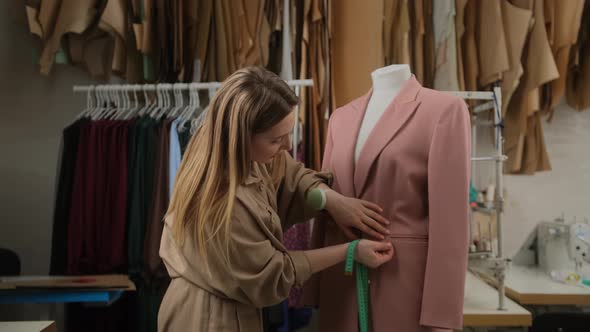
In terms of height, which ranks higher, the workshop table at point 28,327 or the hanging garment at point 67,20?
the hanging garment at point 67,20

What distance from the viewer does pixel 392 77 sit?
52.7 inches

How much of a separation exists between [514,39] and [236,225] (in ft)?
6.42

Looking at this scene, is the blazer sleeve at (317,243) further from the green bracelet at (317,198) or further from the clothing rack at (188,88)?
the clothing rack at (188,88)

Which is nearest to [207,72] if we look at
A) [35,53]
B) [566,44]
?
[35,53]

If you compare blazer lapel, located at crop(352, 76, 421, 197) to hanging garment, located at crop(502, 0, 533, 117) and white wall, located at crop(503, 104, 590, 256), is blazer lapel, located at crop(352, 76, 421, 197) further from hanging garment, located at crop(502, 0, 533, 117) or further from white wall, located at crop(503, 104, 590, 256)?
white wall, located at crop(503, 104, 590, 256)

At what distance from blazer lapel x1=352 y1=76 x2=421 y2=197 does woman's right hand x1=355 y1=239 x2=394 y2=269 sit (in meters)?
0.16

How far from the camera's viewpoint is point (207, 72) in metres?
2.39

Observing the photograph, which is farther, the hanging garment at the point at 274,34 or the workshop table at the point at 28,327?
the hanging garment at the point at 274,34

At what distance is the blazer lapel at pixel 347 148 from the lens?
1.30 metres

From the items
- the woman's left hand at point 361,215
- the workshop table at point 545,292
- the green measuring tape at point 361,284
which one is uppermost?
the woman's left hand at point 361,215

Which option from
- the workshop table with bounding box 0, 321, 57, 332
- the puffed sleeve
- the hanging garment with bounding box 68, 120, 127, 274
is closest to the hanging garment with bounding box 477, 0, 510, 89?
the puffed sleeve

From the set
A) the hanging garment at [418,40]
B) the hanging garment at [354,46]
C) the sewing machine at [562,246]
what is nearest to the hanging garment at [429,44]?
the hanging garment at [418,40]

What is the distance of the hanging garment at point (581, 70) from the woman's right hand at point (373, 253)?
198cm

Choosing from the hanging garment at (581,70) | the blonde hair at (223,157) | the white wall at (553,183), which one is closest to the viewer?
the blonde hair at (223,157)
